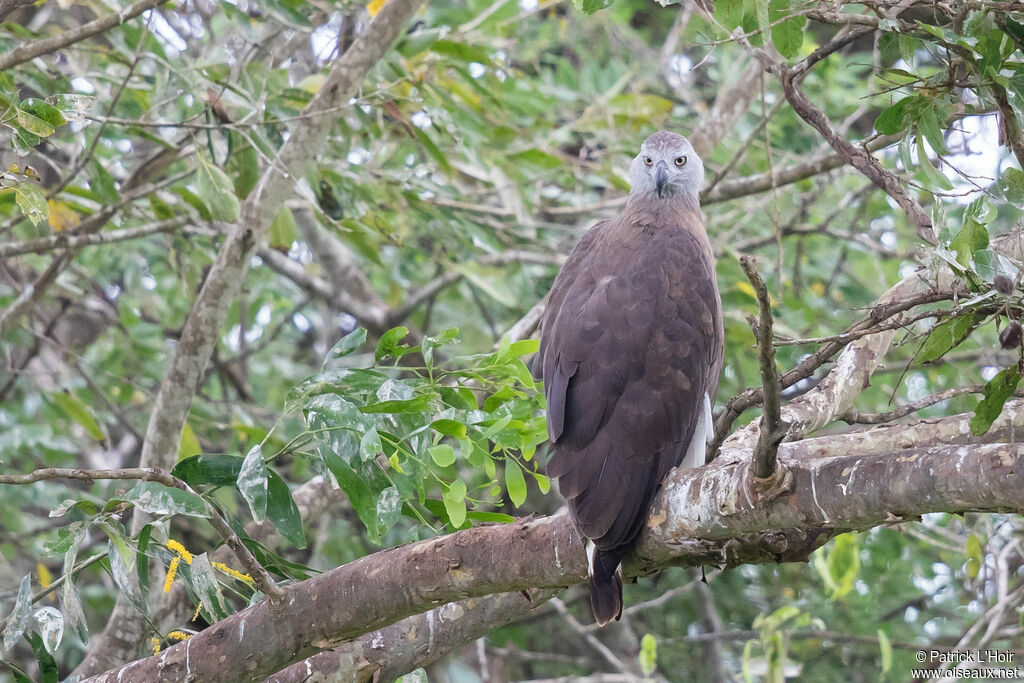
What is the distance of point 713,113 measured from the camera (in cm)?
462

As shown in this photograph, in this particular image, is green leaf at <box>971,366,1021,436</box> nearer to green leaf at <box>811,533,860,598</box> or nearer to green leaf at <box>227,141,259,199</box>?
green leaf at <box>811,533,860,598</box>

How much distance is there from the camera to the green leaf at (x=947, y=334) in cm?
201

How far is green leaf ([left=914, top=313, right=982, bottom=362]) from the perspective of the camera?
79.3 inches

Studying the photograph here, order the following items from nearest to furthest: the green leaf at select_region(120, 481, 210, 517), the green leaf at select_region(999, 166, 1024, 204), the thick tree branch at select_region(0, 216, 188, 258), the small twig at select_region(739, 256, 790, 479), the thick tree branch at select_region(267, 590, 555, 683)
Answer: the small twig at select_region(739, 256, 790, 479) < the green leaf at select_region(999, 166, 1024, 204) < the green leaf at select_region(120, 481, 210, 517) < the thick tree branch at select_region(267, 590, 555, 683) < the thick tree branch at select_region(0, 216, 188, 258)

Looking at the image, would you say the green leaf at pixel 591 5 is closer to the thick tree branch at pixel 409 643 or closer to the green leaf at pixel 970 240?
the green leaf at pixel 970 240

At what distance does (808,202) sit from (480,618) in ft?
10.9

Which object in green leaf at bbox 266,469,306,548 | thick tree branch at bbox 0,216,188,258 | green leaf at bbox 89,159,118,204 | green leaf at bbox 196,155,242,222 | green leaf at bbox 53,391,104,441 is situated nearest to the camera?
green leaf at bbox 266,469,306,548

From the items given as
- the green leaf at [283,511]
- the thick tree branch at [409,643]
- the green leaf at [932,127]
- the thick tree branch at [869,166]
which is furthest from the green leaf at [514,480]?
the green leaf at [932,127]

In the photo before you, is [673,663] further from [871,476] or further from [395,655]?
[871,476]

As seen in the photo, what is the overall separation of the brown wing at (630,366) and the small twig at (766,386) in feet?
2.20

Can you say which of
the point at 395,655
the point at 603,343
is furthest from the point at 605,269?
the point at 395,655

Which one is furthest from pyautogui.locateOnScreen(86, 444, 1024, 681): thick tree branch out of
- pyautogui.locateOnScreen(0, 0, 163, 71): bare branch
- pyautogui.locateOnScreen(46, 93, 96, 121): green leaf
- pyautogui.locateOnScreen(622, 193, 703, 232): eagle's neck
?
pyautogui.locateOnScreen(0, 0, 163, 71): bare branch

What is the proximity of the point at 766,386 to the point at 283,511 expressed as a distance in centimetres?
121

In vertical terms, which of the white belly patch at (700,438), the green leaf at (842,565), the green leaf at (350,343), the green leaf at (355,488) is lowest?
the green leaf at (842,565)
